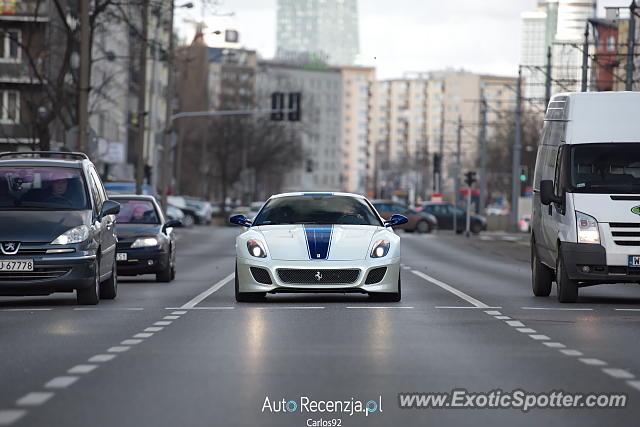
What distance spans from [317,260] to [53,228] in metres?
3.14

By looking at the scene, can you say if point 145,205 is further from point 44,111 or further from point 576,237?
point 44,111

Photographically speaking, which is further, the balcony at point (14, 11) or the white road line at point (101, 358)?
the balcony at point (14, 11)

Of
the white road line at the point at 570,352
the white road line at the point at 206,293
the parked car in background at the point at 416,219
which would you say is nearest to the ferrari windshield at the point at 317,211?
the white road line at the point at 206,293

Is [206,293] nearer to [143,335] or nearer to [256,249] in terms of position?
[256,249]

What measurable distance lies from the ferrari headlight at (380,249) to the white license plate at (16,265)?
13.2 feet

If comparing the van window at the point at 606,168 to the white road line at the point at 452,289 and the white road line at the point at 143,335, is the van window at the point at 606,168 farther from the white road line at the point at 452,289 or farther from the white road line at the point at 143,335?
the white road line at the point at 143,335

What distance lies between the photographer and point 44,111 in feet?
238

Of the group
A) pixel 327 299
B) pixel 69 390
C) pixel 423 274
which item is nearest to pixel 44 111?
pixel 423 274

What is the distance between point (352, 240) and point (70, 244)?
3.34 meters

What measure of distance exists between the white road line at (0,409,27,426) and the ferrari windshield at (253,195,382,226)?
11805 millimetres

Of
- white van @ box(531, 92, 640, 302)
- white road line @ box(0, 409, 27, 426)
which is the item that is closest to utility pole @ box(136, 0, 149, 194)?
white van @ box(531, 92, 640, 302)

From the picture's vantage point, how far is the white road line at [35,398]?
32.9 ft

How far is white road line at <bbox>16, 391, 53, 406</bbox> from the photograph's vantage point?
10.0m

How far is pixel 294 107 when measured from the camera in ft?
273
